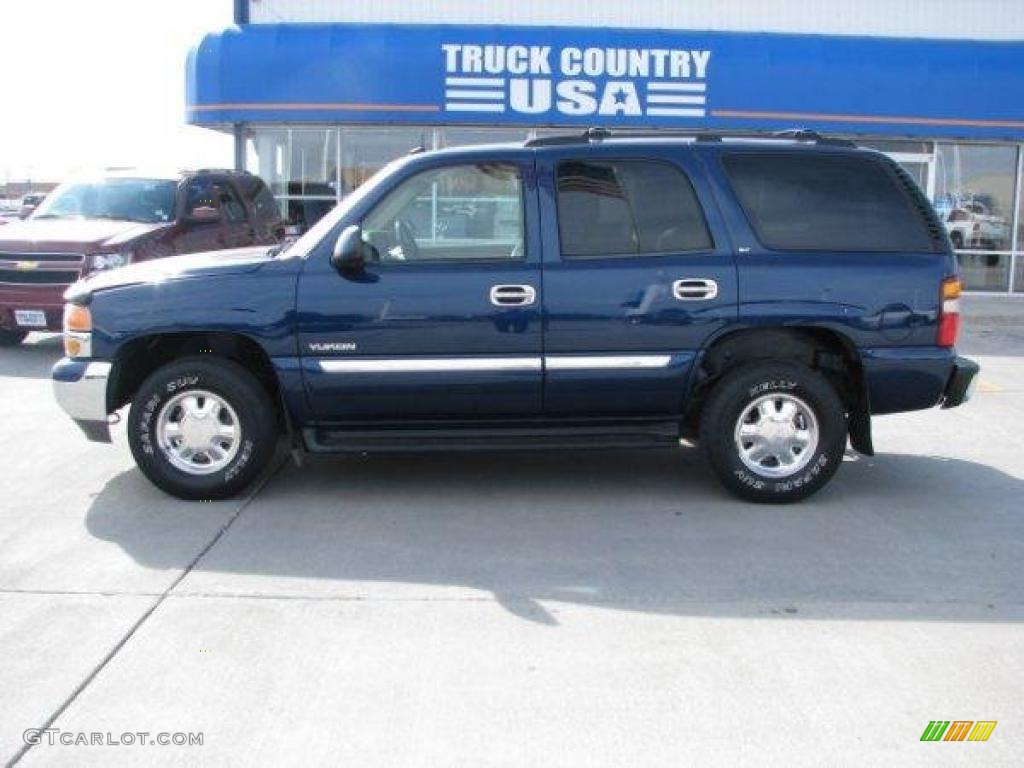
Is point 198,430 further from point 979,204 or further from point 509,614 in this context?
point 979,204

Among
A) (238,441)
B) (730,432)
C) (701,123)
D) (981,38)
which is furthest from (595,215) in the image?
(981,38)

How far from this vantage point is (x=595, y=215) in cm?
598

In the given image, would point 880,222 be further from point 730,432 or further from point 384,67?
point 384,67

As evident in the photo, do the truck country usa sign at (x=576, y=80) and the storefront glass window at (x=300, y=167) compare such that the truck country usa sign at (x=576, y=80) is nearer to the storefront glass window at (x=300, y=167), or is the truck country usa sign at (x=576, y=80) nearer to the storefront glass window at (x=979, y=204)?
the storefront glass window at (x=300, y=167)

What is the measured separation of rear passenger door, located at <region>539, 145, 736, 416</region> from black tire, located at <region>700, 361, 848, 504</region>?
0.81ft

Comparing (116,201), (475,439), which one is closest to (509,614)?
(475,439)

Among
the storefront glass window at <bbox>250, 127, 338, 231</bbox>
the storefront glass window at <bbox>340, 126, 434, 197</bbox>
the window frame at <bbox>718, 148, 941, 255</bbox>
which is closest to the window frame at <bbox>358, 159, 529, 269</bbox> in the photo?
the window frame at <bbox>718, 148, 941, 255</bbox>

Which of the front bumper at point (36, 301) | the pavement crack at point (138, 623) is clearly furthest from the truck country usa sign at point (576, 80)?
the pavement crack at point (138, 623)

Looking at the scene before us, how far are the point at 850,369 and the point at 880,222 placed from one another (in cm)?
82

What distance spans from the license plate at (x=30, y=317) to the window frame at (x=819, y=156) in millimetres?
7421

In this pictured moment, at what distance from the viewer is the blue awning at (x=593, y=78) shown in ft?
53.4

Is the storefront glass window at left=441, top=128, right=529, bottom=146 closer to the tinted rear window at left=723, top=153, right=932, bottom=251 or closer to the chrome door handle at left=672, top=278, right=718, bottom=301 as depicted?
the tinted rear window at left=723, top=153, right=932, bottom=251

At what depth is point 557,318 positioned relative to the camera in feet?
19.2

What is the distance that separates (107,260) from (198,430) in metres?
5.34
